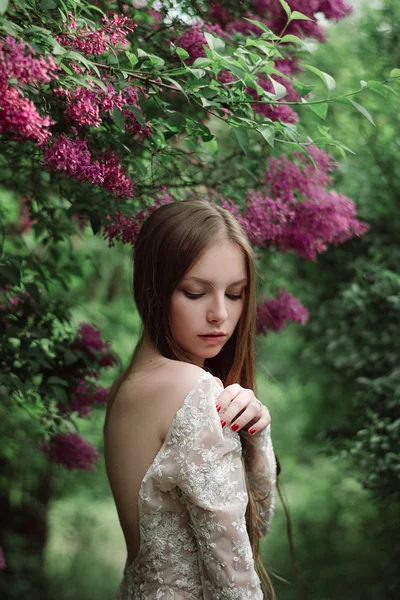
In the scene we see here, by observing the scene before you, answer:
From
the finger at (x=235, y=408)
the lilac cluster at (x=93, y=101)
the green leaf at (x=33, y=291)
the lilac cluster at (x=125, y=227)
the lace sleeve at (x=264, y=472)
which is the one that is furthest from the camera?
the green leaf at (x=33, y=291)

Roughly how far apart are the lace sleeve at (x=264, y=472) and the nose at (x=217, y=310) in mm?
334

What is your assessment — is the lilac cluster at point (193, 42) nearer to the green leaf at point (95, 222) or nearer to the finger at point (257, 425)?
the green leaf at point (95, 222)

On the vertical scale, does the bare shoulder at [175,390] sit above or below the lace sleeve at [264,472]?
above

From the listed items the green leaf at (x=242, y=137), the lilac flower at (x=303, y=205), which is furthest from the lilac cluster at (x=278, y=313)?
the green leaf at (x=242, y=137)

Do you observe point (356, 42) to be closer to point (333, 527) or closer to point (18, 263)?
point (18, 263)

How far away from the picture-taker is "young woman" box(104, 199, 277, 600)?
64.1 inches

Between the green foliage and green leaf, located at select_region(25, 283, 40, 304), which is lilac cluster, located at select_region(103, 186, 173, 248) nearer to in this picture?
green leaf, located at select_region(25, 283, 40, 304)

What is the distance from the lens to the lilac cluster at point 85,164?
1752 millimetres

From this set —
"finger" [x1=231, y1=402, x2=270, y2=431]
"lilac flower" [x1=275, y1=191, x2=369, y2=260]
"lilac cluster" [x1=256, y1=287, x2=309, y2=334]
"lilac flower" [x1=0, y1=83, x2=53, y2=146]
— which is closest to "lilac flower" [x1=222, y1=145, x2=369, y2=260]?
"lilac flower" [x1=275, y1=191, x2=369, y2=260]

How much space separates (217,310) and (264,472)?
1.67 feet

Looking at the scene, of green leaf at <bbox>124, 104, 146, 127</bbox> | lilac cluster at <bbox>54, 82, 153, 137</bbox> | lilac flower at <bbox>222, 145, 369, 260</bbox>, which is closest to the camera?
lilac cluster at <bbox>54, 82, 153, 137</bbox>

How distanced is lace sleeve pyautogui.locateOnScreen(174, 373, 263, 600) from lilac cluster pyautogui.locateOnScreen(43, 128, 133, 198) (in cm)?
64

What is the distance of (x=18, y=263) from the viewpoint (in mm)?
2105

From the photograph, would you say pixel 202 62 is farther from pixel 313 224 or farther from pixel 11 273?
pixel 313 224
